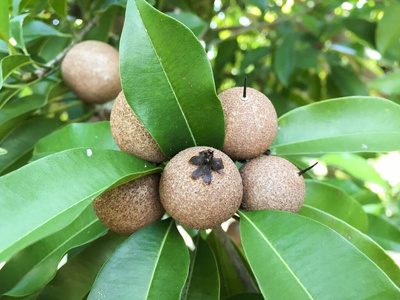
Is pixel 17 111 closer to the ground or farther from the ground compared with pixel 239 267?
farther from the ground

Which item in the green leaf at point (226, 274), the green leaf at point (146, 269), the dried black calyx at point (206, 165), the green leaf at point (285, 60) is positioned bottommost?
the green leaf at point (226, 274)

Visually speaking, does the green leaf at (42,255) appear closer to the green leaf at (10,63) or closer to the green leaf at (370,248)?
the green leaf at (10,63)

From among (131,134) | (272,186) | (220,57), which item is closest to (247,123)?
(272,186)

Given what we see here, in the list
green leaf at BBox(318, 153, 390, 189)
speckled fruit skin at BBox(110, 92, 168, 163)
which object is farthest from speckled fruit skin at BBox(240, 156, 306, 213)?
green leaf at BBox(318, 153, 390, 189)

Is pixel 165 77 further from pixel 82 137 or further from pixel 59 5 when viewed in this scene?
pixel 59 5

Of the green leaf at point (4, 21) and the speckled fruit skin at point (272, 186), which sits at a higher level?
the green leaf at point (4, 21)

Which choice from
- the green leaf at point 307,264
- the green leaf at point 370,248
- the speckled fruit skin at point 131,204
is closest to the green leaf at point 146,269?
the speckled fruit skin at point 131,204

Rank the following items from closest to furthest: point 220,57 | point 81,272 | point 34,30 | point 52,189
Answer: point 52,189 < point 81,272 < point 34,30 < point 220,57
